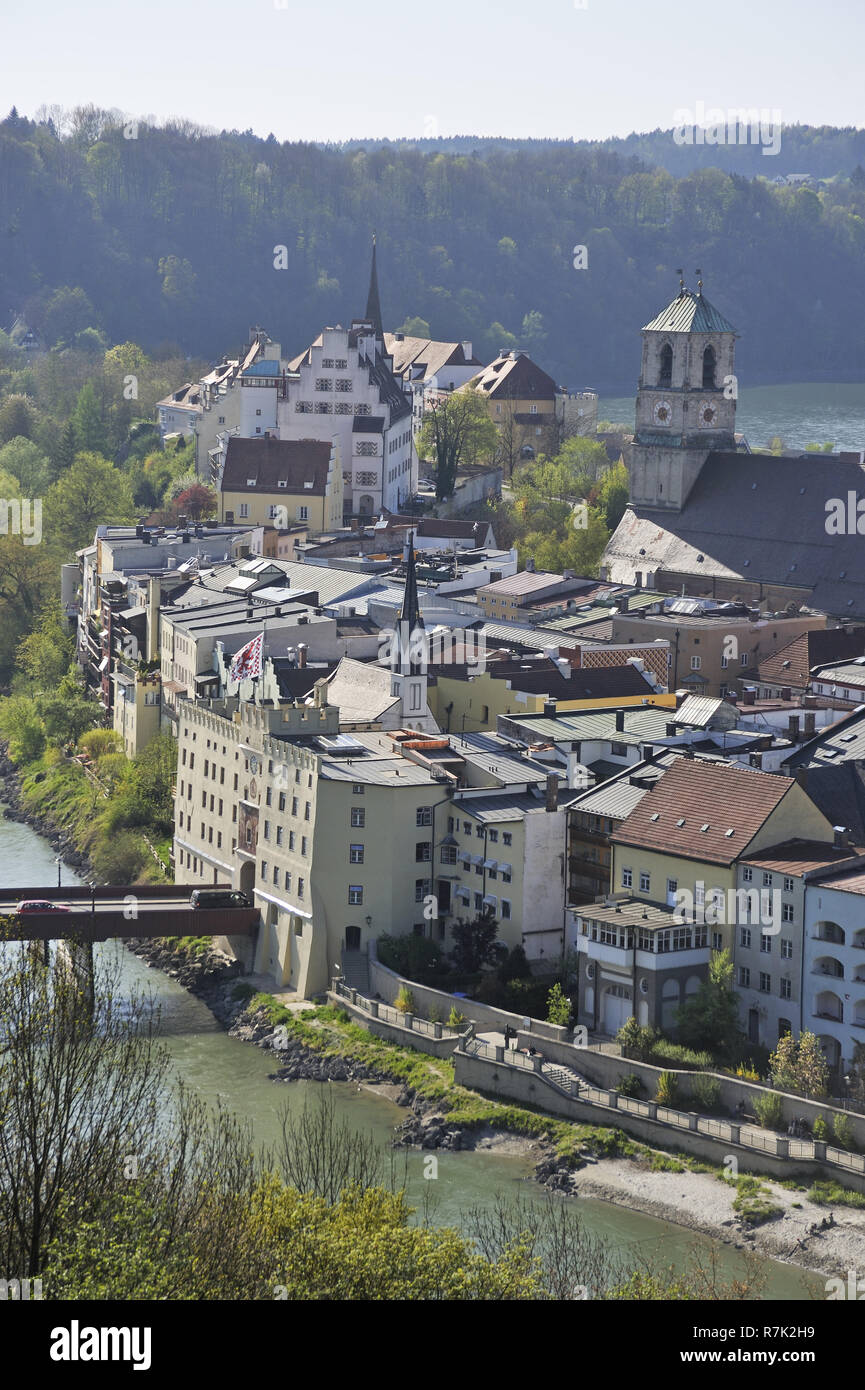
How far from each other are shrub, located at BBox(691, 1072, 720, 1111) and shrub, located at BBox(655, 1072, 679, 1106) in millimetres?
396

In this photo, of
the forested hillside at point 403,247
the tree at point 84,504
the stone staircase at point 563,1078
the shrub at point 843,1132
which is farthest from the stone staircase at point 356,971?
the forested hillside at point 403,247

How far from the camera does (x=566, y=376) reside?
154500 mm

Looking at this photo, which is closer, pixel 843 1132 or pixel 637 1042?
pixel 843 1132

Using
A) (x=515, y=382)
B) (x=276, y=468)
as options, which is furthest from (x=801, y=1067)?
(x=515, y=382)

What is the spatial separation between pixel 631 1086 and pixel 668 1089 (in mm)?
712

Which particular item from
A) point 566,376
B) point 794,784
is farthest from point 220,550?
point 566,376

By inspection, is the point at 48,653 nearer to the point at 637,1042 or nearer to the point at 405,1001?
the point at 405,1001

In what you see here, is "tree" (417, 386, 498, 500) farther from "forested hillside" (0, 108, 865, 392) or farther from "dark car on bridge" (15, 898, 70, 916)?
"forested hillside" (0, 108, 865, 392)

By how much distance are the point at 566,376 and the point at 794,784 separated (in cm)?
11802

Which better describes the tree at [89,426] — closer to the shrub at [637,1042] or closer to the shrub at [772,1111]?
the shrub at [637,1042]

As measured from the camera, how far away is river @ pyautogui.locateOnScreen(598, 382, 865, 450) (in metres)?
118

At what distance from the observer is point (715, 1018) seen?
36.8 m

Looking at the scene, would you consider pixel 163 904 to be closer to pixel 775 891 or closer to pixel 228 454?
pixel 775 891

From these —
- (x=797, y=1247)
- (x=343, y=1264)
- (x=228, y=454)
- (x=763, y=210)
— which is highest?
(x=763, y=210)
